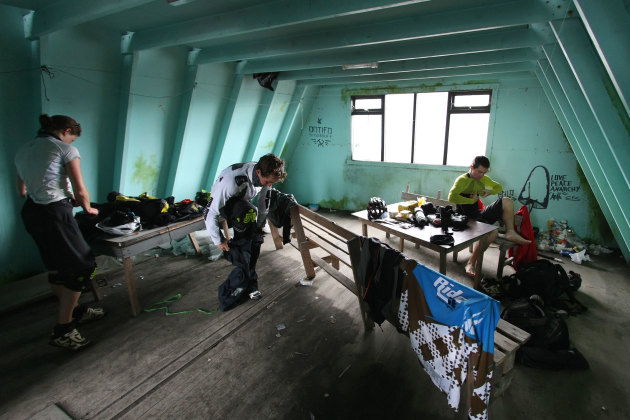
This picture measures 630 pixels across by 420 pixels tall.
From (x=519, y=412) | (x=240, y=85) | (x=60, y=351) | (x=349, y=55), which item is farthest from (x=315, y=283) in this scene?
(x=240, y=85)

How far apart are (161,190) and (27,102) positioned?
205 centimetres

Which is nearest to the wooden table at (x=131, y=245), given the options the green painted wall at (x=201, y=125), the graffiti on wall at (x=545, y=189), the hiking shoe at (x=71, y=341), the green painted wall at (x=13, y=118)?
the hiking shoe at (x=71, y=341)

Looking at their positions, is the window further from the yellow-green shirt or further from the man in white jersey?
the man in white jersey

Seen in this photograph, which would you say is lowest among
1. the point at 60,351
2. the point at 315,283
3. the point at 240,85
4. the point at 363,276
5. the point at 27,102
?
the point at 60,351

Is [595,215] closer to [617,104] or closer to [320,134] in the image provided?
[617,104]

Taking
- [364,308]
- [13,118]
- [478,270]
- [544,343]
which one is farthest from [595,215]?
[13,118]

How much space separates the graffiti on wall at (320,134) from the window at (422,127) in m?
0.66

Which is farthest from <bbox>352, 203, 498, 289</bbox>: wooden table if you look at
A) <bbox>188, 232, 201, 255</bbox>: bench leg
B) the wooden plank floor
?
<bbox>188, 232, 201, 255</bbox>: bench leg

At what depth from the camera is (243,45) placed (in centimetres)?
376

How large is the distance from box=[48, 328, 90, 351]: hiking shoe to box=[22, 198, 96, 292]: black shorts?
0.47 meters

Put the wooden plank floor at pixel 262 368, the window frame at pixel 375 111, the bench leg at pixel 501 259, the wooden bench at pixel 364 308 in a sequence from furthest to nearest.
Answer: the window frame at pixel 375 111 < the bench leg at pixel 501 259 < the wooden plank floor at pixel 262 368 < the wooden bench at pixel 364 308

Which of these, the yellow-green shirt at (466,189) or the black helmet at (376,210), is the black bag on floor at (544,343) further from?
the black helmet at (376,210)

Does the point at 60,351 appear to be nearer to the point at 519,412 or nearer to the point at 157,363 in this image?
the point at 157,363

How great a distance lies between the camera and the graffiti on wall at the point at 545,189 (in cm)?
504
